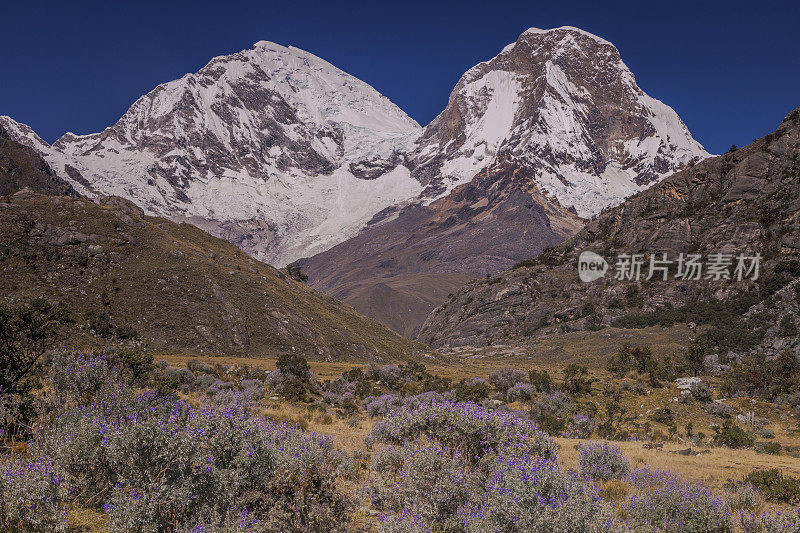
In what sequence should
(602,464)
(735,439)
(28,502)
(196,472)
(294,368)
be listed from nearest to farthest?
(28,502) < (196,472) < (602,464) < (735,439) < (294,368)

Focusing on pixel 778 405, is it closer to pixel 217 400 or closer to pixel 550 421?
pixel 550 421

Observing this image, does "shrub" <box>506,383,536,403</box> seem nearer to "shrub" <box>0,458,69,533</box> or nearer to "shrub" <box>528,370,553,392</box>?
"shrub" <box>528,370,553,392</box>

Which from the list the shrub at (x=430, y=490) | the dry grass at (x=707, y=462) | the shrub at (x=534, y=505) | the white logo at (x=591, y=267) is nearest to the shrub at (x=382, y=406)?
the dry grass at (x=707, y=462)

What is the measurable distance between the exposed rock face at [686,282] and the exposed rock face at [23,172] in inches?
4921

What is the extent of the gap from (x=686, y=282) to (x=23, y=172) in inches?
7103

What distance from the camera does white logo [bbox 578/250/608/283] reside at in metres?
90.9

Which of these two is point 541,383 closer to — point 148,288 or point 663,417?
point 663,417

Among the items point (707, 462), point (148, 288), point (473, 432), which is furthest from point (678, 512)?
point (148, 288)

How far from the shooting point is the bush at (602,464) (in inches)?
372

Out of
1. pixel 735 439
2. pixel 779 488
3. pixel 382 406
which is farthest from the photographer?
pixel 382 406

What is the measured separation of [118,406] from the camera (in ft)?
26.0

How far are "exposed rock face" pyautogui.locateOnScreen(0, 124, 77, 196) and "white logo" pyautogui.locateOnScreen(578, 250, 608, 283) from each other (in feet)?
453

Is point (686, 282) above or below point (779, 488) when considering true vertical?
above

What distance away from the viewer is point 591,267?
92938mm
